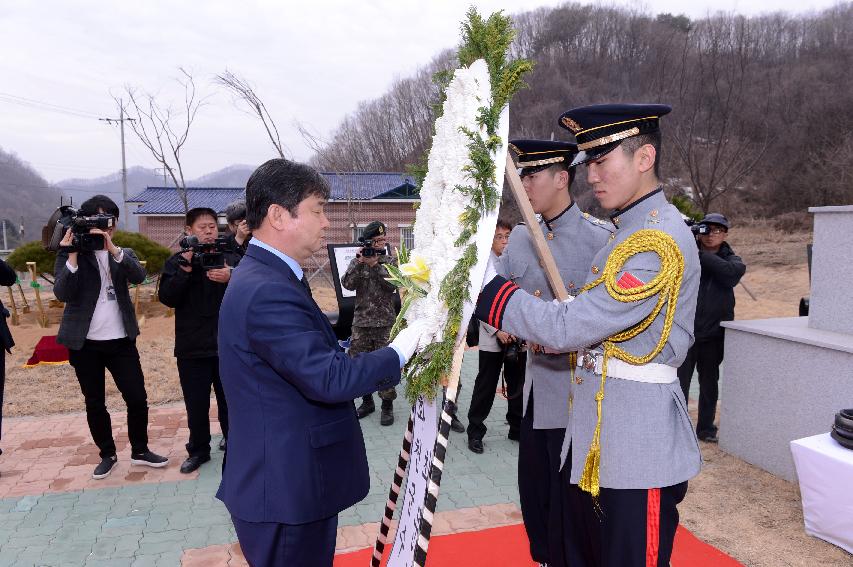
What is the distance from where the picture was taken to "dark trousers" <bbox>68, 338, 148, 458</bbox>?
461 centimetres

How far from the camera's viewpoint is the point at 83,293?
4.55 m

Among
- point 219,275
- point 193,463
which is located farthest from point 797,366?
point 193,463

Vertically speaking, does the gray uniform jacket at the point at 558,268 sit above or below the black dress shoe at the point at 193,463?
above

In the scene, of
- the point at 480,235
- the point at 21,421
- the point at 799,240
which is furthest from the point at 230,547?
the point at 799,240

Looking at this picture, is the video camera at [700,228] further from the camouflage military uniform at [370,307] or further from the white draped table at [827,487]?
the camouflage military uniform at [370,307]

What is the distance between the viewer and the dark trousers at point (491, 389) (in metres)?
5.38

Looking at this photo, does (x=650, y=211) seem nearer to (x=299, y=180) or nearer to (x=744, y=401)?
→ (x=299, y=180)

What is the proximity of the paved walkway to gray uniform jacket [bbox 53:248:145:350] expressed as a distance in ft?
3.84

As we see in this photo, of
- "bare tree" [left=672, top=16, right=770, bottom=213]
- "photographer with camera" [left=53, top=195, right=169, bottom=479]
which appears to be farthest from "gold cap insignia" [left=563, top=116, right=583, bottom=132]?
"bare tree" [left=672, top=16, right=770, bottom=213]

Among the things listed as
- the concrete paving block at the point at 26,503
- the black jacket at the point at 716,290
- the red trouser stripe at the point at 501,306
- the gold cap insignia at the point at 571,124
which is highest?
the gold cap insignia at the point at 571,124

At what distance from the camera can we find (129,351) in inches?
187

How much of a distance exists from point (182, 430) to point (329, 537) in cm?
437

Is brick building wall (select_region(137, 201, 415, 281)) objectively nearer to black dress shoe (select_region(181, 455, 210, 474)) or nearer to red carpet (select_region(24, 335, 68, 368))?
red carpet (select_region(24, 335, 68, 368))

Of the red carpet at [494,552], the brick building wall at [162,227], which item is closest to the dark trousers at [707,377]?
the red carpet at [494,552]
